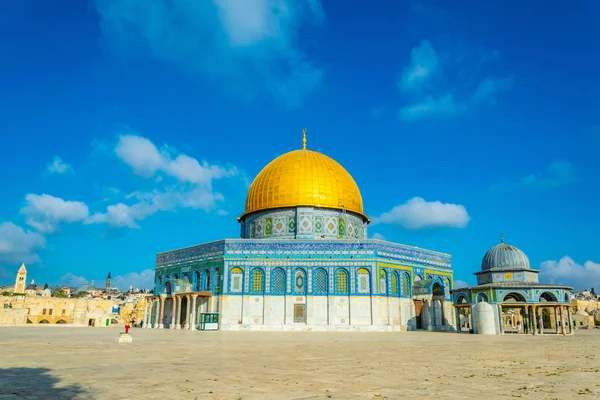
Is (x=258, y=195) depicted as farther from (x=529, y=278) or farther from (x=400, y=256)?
(x=529, y=278)

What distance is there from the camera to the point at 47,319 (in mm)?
66688

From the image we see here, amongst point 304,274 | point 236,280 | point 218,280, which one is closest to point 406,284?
point 304,274

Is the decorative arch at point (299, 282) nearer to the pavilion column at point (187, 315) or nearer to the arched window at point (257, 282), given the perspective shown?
the arched window at point (257, 282)

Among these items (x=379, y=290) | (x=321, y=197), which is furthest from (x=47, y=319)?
(x=379, y=290)

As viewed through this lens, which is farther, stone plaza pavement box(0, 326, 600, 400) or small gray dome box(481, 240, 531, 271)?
small gray dome box(481, 240, 531, 271)

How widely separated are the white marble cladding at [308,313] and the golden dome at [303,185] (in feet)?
28.4

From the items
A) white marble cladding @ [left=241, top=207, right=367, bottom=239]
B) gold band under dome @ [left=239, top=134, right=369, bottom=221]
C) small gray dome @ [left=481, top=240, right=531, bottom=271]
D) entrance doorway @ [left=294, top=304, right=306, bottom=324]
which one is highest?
gold band under dome @ [left=239, top=134, right=369, bottom=221]

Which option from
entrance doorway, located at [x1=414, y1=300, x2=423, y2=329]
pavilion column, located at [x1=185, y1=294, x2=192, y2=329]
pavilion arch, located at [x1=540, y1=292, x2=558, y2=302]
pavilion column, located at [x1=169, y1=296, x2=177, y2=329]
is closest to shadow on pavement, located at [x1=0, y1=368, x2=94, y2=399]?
pavilion column, located at [x1=185, y1=294, x2=192, y2=329]

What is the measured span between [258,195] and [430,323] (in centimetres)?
1770

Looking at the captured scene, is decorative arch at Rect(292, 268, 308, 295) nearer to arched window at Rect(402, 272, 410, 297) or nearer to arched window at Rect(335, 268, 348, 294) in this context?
arched window at Rect(335, 268, 348, 294)

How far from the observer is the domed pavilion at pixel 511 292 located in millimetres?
35000

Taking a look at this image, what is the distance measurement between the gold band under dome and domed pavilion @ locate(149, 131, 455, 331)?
91 mm

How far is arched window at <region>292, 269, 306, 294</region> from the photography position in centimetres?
3581

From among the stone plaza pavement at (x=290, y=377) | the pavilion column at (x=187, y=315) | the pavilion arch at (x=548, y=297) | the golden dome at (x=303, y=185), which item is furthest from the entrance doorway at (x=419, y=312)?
the stone plaza pavement at (x=290, y=377)
